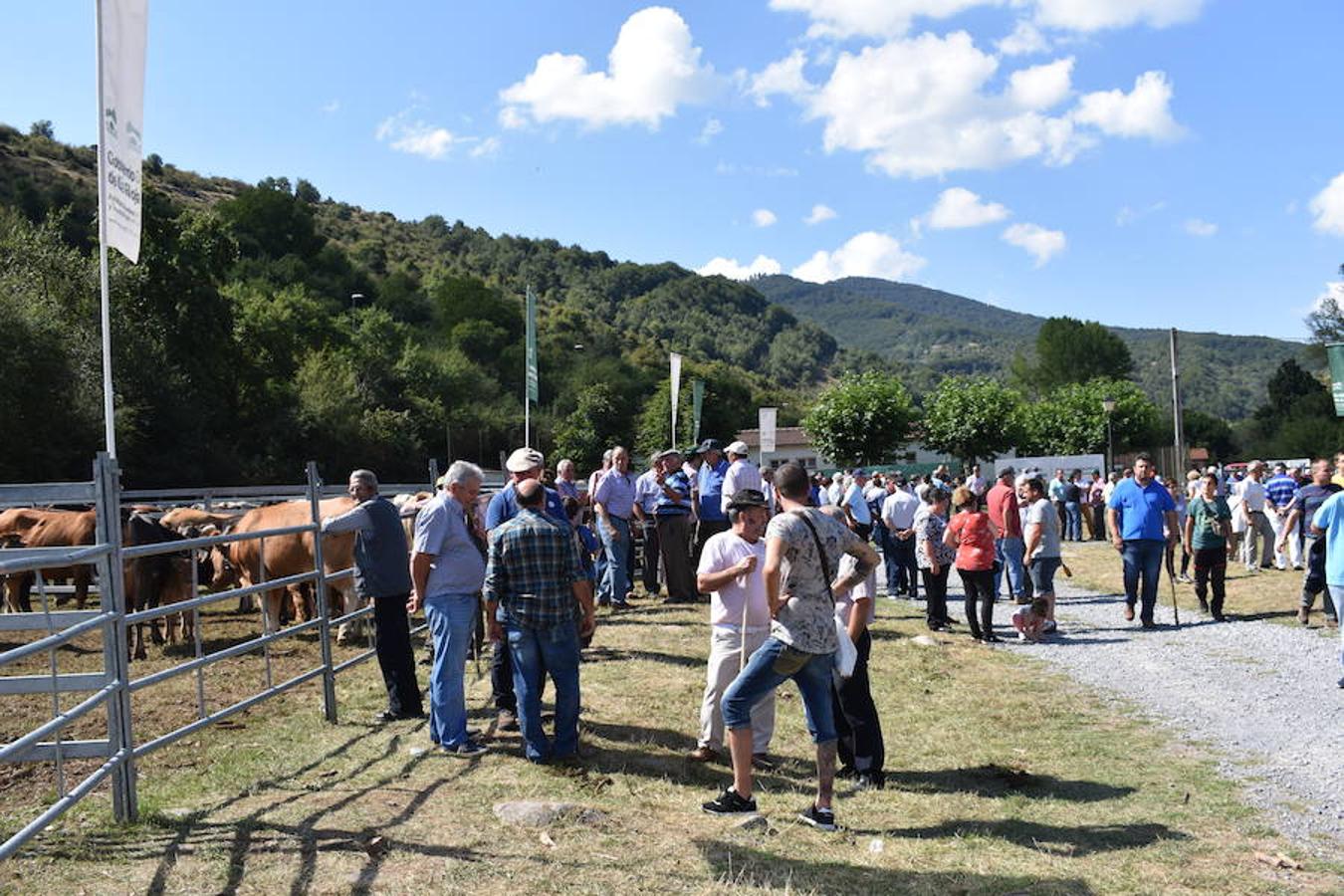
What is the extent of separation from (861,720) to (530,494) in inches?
94.2

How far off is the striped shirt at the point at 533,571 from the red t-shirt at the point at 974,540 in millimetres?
6422

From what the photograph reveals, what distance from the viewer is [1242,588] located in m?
16.1

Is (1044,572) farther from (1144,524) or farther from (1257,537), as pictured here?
(1257,537)

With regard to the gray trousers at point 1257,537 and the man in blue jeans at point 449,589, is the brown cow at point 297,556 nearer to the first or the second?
the man in blue jeans at point 449,589

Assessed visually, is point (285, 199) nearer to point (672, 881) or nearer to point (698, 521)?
point (698, 521)

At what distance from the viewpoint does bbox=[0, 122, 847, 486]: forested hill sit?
1251 inches

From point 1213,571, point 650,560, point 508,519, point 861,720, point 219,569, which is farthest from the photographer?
point 650,560

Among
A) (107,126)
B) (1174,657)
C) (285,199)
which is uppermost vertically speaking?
(285,199)

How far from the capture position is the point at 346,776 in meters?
6.28

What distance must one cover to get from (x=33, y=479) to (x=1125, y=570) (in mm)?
27045

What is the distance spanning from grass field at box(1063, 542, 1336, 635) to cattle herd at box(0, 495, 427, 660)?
1061cm

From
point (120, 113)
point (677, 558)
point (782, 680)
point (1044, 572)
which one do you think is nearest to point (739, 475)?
point (677, 558)

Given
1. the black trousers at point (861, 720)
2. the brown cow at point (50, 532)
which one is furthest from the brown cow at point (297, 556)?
the black trousers at point (861, 720)

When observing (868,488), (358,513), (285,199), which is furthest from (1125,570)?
(285,199)
